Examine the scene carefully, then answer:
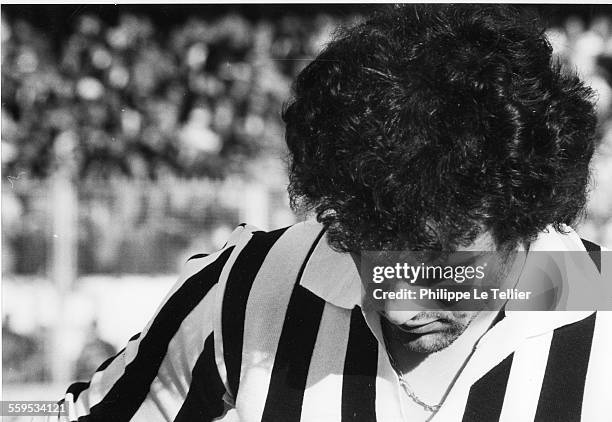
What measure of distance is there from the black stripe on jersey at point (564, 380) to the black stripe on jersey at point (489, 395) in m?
0.06

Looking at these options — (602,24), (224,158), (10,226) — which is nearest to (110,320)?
(10,226)

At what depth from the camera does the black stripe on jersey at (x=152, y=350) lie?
1.21m

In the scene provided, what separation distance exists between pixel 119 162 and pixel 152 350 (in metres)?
0.36

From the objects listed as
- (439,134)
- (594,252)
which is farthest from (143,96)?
(594,252)

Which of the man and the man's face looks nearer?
the man

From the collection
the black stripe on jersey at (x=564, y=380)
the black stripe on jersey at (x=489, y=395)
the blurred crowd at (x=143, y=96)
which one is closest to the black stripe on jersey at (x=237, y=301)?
the blurred crowd at (x=143, y=96)

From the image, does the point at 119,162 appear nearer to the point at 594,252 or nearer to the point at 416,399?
the point at 416,399

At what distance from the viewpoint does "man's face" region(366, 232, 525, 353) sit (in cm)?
109

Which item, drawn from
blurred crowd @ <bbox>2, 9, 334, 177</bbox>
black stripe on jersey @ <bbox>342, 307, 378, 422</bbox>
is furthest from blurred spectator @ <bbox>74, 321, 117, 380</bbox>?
black stripe on jersey @ <bbox>342, 307, 378, 422</bbox>

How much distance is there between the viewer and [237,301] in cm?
120

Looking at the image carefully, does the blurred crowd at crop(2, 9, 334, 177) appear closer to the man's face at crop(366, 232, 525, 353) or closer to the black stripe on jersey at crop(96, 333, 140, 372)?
the black stripe on jersey at crop(96, 333, 140, 372)

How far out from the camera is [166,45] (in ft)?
4.29

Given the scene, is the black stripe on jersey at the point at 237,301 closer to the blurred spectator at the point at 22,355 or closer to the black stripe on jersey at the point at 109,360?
the black stripe on jersey at the point at 109,360

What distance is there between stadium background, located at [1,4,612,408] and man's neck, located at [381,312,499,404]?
30 cm
